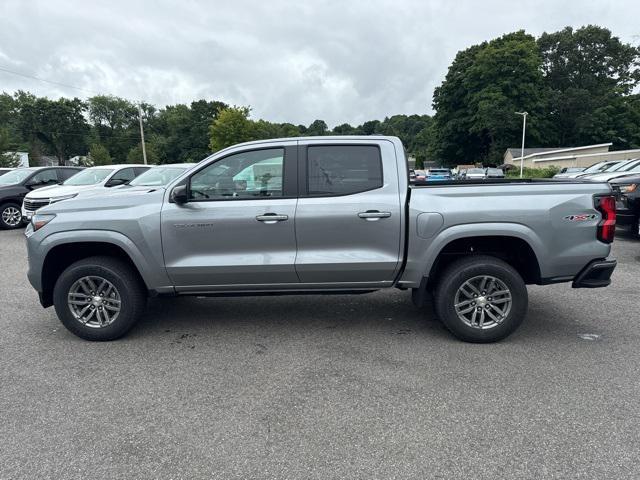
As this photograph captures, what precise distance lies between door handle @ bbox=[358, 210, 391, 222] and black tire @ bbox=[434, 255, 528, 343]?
2.71ft

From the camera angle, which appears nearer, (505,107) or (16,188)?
(16,188)

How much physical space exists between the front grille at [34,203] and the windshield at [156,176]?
1.96m

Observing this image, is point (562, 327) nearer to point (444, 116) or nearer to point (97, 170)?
point (97, 170)

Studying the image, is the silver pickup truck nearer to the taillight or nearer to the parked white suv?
the taillight

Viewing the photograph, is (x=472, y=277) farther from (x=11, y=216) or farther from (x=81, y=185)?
(x=11, y=216)

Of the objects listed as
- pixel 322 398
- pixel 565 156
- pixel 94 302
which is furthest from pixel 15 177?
pixel 565 156

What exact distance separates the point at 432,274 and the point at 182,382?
2.45m

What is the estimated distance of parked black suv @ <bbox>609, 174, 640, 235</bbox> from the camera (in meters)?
8.27

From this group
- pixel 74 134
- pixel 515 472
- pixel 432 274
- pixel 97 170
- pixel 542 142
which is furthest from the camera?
pixel 74 134

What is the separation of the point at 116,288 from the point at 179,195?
111 centimetres

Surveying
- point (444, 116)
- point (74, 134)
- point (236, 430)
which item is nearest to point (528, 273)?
point (236, 430)

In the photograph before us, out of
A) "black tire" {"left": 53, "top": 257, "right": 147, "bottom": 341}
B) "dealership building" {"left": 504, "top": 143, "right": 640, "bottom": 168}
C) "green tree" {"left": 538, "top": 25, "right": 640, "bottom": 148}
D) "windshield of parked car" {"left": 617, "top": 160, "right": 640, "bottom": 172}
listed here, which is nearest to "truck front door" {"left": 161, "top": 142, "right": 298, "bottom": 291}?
"black tire" {"left": 53, "top": 257, "right": 147, "bottom": 341}

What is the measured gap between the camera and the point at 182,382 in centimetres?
349

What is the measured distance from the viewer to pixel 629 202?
27.5 ft
